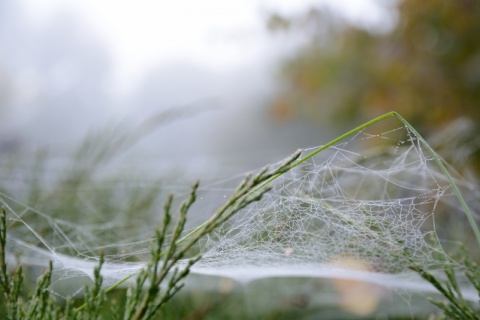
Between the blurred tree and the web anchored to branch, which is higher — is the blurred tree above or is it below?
above

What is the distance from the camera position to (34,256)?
143 cm

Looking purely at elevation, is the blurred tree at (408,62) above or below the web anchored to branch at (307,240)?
above

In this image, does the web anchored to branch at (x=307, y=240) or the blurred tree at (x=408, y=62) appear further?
the blurred tree at (x=408, y=62)

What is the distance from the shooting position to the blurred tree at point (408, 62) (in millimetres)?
6027

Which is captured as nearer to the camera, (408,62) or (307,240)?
(307,240)

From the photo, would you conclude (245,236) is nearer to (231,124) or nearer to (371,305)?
(371,305)

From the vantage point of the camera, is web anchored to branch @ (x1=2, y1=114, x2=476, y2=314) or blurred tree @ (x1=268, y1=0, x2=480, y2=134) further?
blurred tree @ (x1=268, y1=0, x2=480, y2=134)

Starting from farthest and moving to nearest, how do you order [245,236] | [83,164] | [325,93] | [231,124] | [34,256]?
[231,124], [325,93], [83,164], [34,256], [245,236]

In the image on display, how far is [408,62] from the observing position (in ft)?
20.8

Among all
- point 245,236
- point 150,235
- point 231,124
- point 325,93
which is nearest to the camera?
point 245,236

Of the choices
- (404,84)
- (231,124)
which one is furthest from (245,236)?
(231,124)

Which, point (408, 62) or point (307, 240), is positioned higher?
point (408, 62)

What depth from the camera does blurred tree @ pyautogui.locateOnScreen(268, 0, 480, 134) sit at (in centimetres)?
603

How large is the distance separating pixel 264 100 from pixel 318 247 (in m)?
11.8
